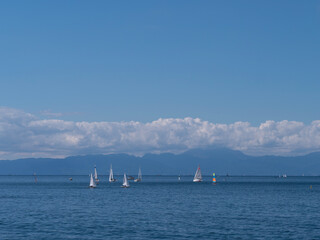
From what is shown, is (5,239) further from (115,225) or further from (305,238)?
(305,238)

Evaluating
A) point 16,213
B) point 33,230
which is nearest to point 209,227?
point 33,230

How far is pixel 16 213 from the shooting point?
332 ft

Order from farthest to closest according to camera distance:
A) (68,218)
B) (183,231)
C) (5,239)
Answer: (68,218), (183,231), (5,239)

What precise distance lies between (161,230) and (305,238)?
23.1 metres

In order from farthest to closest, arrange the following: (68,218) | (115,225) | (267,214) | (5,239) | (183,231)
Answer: (267,214) → (68,218) → (115,225) → (183,231) → (5,239)

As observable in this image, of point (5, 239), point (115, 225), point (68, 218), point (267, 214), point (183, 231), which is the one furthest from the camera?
point (267, 214)

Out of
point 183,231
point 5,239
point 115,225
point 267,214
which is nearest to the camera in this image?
point 5,239

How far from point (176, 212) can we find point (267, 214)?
20.5 m

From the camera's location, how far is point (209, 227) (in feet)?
256

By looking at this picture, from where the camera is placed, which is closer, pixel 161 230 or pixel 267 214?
pixel 161 230

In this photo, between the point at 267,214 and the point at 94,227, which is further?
the point at 267,214

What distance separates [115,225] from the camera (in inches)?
3182

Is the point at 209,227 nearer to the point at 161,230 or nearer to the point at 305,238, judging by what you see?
the point at 161,230

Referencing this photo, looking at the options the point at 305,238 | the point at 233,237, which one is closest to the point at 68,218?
the point at 233,237
